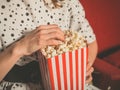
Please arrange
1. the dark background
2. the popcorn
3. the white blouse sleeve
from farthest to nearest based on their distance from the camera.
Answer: the dark background → the white blouse sleeve → the popcorn

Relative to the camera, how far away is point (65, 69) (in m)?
0.77

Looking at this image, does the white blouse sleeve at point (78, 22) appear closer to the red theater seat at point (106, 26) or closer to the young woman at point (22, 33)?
the young woman at point (22, 33)

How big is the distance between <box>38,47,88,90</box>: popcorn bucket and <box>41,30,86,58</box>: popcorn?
13mm

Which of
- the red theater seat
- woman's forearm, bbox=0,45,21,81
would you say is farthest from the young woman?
the red theater seat

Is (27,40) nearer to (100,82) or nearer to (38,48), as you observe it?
(38,48)

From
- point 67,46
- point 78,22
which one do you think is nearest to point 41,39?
point 67,46

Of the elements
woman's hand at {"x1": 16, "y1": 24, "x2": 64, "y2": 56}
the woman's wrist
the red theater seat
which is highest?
woman's hand at {"x1": 16, "y1": 24, "x2": 64, "y2": 56}

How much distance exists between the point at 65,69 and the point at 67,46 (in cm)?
8

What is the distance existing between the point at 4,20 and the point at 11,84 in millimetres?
257

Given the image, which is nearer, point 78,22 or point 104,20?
point 78,22

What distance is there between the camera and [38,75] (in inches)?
36.7

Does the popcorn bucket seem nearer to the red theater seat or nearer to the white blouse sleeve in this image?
the white blouse sleeve

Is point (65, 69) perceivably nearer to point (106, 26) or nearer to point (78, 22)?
point (78, 22)

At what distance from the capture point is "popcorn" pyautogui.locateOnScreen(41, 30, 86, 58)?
0.72 meters
